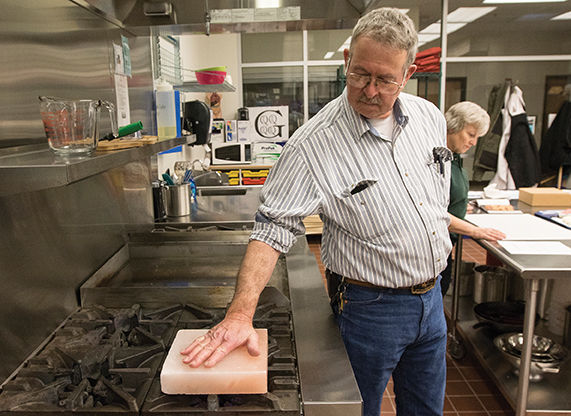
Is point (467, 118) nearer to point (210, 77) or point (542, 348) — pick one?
point (542, 348)

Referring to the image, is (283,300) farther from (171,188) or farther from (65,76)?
(171,188)

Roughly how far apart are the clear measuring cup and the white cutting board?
2028 millimetres

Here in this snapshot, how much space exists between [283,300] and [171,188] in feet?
3.99

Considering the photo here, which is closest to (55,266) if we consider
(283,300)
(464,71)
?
(283,300)

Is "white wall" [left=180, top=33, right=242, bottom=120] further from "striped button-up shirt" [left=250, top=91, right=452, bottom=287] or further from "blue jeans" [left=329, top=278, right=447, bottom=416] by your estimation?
"blue jeans" [left=329, top=278, right=447, bottom=416]

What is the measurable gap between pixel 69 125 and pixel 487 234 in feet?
6.52

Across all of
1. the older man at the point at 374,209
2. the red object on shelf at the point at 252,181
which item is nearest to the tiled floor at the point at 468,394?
the older man at the point at 374,209

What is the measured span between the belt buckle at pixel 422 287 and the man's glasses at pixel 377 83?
1.93 feet

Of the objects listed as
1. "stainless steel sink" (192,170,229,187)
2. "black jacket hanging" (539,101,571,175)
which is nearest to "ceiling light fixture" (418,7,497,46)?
"black jacket hanging" (539,101,571,175)

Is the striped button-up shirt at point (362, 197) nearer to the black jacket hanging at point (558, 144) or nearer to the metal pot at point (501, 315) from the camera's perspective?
the metal pot at point (501, 315)

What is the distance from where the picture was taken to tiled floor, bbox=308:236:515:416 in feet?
7.79

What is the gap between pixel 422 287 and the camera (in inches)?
57.1

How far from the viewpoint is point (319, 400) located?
0.93 m

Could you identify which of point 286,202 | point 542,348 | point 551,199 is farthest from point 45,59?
point 551,199
